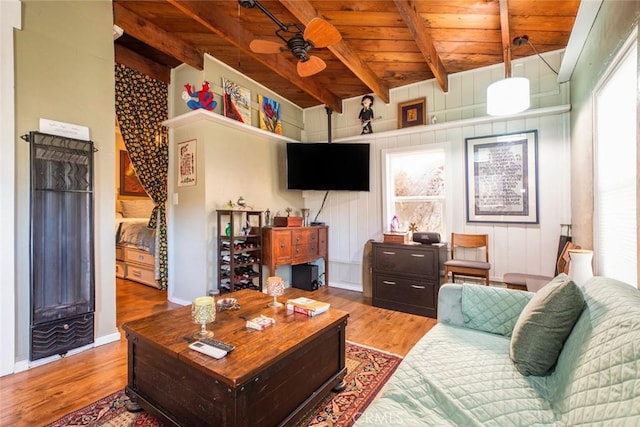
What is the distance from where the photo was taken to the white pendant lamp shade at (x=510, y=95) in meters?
2.24

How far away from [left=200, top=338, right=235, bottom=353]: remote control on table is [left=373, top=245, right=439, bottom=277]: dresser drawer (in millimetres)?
2422

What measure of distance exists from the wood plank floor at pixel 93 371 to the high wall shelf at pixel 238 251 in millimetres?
842

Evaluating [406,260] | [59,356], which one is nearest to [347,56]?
[406,260]

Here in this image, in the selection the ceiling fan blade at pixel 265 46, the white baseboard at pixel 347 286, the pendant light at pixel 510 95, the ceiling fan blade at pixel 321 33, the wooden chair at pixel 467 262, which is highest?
the ceiling fan blade at pixel 265 46

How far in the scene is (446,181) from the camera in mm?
3629

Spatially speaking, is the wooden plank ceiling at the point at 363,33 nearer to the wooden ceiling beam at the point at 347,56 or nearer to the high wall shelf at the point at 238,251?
the wooden ceiling beam at the point at 347,56

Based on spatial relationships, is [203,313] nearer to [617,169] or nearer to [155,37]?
[617,169]

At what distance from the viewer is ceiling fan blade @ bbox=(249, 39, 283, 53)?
7.51 feet

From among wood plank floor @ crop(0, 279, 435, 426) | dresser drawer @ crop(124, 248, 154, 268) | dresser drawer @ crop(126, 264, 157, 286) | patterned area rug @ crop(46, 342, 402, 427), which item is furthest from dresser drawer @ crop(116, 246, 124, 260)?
patterned area rug @ crop(46, 342, 402, 427)

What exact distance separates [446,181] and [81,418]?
385 centimetres

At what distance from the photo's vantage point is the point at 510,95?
89.3 inches

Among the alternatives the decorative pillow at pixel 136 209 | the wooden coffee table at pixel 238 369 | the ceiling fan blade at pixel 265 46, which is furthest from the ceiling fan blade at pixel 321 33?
the decorative pillow at pixel 136 209

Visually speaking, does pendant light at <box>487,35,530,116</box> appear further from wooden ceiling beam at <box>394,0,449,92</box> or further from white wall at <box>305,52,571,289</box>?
white wall at <box>305,52,571,289</box>

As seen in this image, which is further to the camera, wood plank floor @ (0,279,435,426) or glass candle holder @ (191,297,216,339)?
wood plank floor @ (0,279,435,426)
